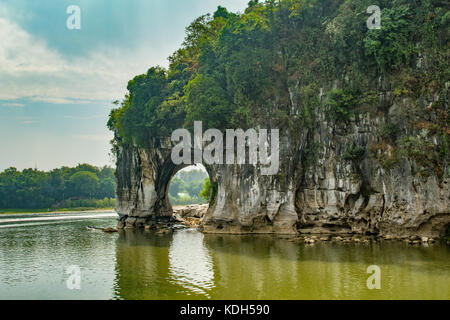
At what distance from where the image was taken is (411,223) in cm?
1975

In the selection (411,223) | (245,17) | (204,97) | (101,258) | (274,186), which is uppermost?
(245,17)

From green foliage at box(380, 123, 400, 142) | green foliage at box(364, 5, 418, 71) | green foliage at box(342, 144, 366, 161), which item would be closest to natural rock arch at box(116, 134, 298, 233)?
green foliage at box(342, 144, 366, 161)

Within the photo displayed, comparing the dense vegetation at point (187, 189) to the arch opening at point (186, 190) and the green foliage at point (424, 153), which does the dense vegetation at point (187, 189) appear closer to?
the arch opening at point (186, 190)

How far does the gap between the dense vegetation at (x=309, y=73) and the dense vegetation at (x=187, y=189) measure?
57.5 metres

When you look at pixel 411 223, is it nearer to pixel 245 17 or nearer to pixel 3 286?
pixel 245 17

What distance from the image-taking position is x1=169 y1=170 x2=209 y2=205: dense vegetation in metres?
99.2

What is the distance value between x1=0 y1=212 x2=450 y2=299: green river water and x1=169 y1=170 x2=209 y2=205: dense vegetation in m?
64.5

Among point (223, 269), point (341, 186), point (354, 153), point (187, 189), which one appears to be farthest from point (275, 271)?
point (187, 189)

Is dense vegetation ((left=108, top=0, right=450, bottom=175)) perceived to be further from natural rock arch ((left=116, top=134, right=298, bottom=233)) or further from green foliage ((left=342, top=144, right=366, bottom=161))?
natural rock arch ((left=116, top=134, right=298, bottom=233))

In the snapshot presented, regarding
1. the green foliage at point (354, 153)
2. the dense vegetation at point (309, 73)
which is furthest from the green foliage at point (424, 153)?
the green foliage at point (354, 153)

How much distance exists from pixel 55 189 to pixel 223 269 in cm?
5754

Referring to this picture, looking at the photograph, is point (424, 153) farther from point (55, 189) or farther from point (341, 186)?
point (55, 189)
